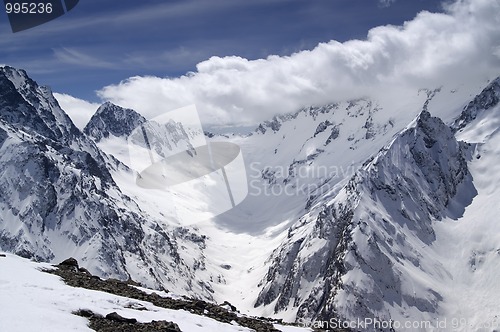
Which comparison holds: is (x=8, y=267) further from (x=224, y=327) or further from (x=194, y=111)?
(x=194, y=111)

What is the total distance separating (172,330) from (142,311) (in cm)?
434

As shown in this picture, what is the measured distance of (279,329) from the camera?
36344 millimetres

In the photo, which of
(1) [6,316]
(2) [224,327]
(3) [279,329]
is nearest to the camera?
(1) [6,316]

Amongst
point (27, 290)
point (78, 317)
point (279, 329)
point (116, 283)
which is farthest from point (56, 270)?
→ point (279, 329)

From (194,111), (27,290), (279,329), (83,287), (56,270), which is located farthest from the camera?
(194,111)

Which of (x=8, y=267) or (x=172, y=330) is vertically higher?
(x=8, y=267)

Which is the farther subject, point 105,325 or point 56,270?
point 56,270

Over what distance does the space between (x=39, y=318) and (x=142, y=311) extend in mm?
8235

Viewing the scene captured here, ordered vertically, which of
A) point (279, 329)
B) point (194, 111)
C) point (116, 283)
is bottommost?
point (279, 329)

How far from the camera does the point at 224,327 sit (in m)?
30.6

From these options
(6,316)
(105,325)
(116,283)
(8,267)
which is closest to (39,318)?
(6,316)

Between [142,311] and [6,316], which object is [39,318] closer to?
[6,316]

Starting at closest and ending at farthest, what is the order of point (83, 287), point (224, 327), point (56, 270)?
point (224, 327), point (83, 287), point (56, 270)

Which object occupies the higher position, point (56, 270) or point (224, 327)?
point (56, 270)
